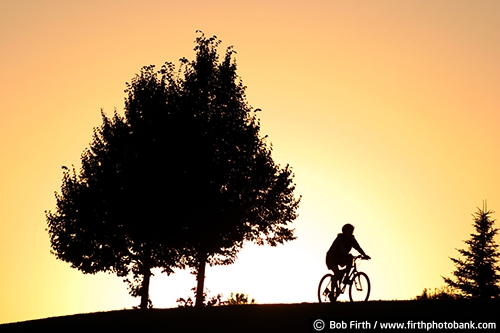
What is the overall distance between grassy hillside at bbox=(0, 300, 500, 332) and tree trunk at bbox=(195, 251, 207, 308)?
13.7m

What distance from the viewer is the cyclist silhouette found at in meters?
26.5

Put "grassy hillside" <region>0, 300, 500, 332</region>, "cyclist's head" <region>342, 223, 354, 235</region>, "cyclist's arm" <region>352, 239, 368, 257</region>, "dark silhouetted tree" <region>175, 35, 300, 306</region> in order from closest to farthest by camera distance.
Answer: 1. "grassy hillside" <region>0, 300, 500, 332</region>
2. "cyclist's head" <region>342, 223, 354, 235</region>
3. "cyclist's arm" <region>352, 239, 368, 257</region>
4. "dark silhouetted tree" <region>175, 35, 300, 306</region>

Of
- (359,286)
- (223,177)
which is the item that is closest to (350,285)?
(359,286)

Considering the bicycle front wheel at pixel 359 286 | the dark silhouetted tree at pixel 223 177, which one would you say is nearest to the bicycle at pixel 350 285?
the bicycle front wheel at pixel 359 286

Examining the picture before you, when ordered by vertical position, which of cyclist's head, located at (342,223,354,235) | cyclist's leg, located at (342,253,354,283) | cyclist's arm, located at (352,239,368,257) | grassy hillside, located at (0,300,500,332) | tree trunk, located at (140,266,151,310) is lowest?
grassy hillside, located at (0,300,500,332)

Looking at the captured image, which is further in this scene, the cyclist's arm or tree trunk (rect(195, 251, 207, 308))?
tree trunk (rect(195, 251, 207, 308))

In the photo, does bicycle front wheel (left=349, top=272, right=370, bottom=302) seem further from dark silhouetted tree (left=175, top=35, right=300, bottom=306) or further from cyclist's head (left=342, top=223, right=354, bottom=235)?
dark silhouetted tree (left=175, top=35, right=300, bottom=306)

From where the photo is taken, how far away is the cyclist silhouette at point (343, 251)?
26484mm

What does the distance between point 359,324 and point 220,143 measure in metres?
24.8

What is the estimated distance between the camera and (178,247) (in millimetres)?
44750

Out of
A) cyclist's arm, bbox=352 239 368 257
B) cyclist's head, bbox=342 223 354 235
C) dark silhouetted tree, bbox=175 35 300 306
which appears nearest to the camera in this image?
cyclist's head, bbox=342 223 354 235

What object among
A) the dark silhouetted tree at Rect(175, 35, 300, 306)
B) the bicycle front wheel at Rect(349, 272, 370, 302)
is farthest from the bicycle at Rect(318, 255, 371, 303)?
the dark silhouetted tree at Rect(175, 35, 300, 306)

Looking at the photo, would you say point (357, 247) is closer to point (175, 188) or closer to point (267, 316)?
point (267, 316)

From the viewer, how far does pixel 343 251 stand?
86.7 feet
